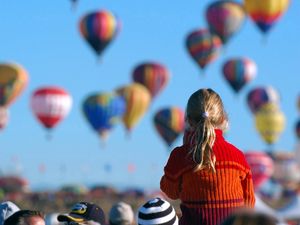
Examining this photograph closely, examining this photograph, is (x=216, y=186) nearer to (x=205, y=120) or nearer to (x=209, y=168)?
(x=209, y=168)

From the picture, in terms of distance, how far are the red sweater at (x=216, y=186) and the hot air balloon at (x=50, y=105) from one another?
134 feet

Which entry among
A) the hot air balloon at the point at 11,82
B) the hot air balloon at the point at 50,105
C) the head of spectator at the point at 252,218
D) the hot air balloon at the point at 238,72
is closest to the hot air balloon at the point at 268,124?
the hot air balloon at the point at 238,72

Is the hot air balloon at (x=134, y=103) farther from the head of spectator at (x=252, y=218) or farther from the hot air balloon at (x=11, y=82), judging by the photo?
the head of spectator at (x=252, y=218)

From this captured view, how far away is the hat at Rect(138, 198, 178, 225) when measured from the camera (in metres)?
4.69

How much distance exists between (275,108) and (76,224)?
67993 mm

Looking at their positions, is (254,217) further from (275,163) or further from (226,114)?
(275,163)

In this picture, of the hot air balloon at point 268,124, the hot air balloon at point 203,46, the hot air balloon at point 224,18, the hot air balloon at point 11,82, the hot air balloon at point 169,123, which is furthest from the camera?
Answer: the hot air balloon at point 268,124

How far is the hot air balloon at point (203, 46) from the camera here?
54.9 m

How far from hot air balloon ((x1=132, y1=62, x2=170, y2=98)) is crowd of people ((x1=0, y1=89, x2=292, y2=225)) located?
49.7 meters

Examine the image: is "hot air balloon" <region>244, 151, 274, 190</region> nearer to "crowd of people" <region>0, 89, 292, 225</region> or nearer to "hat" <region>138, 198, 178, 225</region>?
"crowd of people" <region>0, 89, 292, 225</region>

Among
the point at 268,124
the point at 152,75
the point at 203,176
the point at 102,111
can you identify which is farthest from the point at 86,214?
the point at 268,124

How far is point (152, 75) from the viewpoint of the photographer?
181 ft

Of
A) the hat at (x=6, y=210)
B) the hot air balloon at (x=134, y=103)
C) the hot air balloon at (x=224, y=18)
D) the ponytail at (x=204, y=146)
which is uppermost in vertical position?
the ponytail at (x=204, y=146)

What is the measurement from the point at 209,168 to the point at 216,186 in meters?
0.09
